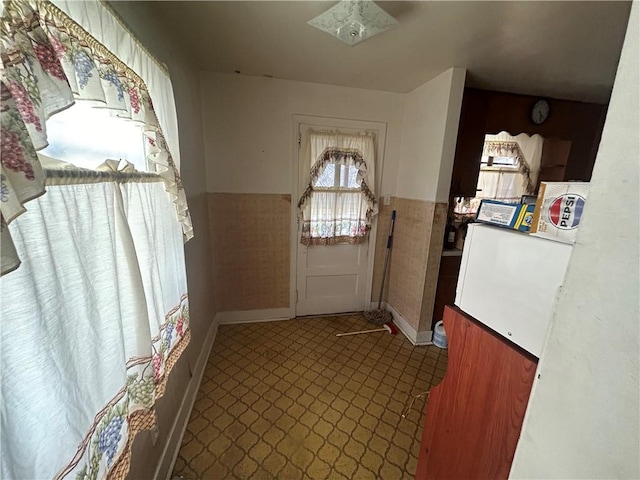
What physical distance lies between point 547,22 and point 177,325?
2.41 meters

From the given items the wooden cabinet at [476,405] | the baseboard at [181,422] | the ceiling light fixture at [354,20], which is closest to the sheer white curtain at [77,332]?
the baseboard at [181,422]

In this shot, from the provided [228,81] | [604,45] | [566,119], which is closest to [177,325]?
[228,81]

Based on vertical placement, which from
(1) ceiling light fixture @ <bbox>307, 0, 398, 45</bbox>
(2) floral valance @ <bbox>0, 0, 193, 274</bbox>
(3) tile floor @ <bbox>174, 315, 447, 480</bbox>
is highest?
(1) ceiling light fixture @ <bbox>307, 0, 398, 45</bbox>

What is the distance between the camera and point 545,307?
0.64m

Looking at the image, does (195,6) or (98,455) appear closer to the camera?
(98,455)

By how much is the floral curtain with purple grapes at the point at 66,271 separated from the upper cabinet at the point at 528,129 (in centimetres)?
232

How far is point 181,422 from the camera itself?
1473 mm

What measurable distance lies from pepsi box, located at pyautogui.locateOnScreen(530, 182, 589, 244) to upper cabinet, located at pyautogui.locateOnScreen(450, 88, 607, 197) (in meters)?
1.70

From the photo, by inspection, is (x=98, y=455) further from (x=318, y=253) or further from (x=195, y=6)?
(x=318, y=253)

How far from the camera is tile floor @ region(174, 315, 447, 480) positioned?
1354 mm

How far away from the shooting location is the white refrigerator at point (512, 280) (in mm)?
637

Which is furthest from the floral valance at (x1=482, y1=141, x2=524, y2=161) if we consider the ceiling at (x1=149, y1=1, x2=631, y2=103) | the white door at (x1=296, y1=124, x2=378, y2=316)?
the white door at (x1=296, y1=124, x2=378, y2=316)

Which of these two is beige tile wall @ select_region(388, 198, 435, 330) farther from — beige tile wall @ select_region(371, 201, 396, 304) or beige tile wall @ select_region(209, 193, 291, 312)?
beige tile wall @ select_region(209, 193, 291, 312)

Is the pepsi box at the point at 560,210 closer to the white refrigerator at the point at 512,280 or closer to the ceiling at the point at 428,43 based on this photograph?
the white refrigerator at the point at 512,280
